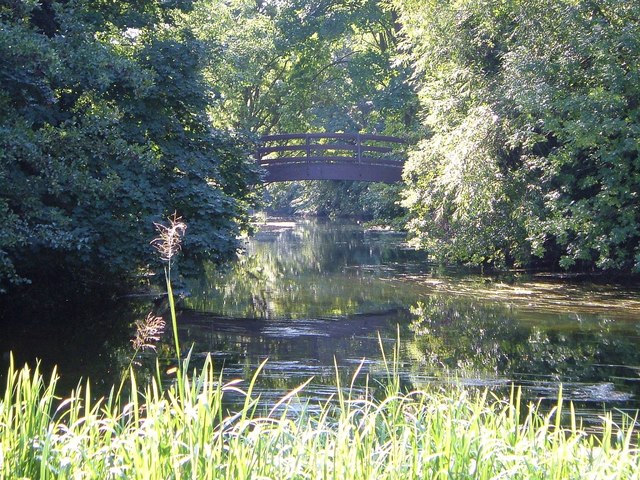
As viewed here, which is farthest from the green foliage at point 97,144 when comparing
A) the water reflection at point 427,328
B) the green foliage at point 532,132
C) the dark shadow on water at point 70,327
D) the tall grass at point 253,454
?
the tall grass at point 253,454

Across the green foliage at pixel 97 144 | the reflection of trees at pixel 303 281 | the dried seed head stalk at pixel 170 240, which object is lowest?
the reflection of trees at pixel 303 281

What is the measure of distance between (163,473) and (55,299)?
10949mm

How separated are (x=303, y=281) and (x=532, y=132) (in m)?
6.13

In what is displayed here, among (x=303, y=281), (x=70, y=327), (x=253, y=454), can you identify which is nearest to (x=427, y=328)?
(x=70, y=327)

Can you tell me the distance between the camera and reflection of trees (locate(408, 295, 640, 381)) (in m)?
9.93

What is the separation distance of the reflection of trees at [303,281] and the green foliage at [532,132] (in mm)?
2652

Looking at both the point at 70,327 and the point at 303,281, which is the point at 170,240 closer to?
the point at 70,327

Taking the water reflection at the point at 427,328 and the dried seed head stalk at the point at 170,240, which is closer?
the dried seed head stalk at the point at 170,240

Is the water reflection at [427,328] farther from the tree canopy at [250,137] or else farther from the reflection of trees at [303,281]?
the tree canopy at [250,137]

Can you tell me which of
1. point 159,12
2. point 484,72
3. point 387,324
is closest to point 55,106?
point 159,12

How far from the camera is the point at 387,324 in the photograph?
513 inches

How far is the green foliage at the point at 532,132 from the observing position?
1464cm

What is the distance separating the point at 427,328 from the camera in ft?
41.1

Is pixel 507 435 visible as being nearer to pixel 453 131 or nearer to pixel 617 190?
pixel 617 190
